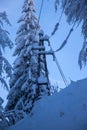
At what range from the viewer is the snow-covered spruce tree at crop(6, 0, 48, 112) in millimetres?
20984

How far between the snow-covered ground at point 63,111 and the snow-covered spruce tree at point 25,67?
46.0ft

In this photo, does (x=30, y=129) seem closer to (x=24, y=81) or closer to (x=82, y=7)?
(x=82, y=7)

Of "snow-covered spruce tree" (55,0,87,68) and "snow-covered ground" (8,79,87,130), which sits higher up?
"snow-covered spruce tree" (55,0,87,68)

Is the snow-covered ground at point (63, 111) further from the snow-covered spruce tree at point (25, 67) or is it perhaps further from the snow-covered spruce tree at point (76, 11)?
the snow-covered spruce tree at point (25, 67)

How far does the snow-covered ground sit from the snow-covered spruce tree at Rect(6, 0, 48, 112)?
14017 millimetres

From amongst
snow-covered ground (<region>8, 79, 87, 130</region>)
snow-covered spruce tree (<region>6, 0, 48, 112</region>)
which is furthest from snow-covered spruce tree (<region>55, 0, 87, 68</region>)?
snow-covered spruce tree (<region>6, 0, 48, 112</region>)

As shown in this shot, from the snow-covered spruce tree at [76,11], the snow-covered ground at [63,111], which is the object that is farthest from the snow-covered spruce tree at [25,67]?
the snow-covered ground at [63,111]

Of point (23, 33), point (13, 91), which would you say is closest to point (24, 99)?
point (13, 91)

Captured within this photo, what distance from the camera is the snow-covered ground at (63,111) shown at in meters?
4.89

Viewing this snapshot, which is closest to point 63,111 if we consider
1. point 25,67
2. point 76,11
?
point 76,11

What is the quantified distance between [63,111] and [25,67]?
1746cm

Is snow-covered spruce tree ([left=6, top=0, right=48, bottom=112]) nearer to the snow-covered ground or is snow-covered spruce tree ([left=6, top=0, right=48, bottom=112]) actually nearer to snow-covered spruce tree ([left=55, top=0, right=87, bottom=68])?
snow-covered spruce tree ([left=55, top=0, right=87, bottom=68])

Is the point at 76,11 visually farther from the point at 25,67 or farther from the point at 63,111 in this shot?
the point at 25,67

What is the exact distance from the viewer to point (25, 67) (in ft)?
73.9
